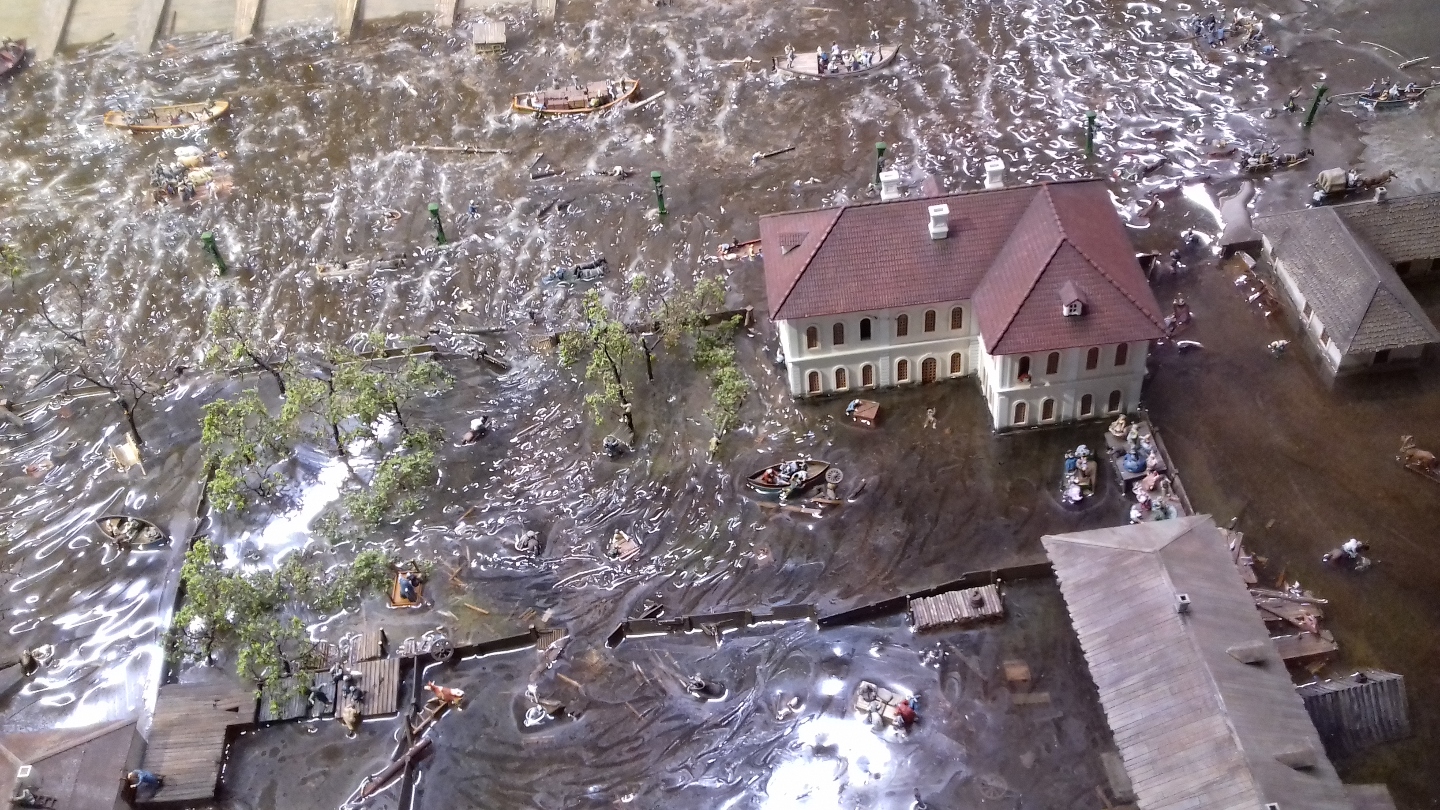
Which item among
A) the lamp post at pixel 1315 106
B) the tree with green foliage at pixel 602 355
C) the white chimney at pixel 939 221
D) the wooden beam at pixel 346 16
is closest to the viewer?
the white chimney at pixel 939 221

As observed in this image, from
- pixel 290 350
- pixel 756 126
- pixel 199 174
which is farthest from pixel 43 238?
pixel 756 126

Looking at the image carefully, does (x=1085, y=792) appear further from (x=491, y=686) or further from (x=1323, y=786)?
(x=491, y=686)

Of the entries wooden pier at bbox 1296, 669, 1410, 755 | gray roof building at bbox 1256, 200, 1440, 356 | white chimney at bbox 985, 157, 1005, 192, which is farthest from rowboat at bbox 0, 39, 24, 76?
wooden pier at bbox 1296, 669, 1410, 755

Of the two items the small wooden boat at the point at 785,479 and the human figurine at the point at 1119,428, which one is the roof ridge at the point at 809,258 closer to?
the small wooden boat at the point at 785,479

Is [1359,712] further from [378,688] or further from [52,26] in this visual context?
[52,26]

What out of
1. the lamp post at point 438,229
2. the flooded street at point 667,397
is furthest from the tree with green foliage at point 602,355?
the lamp post at point 438,229

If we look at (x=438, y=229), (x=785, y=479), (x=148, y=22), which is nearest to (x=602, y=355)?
(x=785, y=479)
